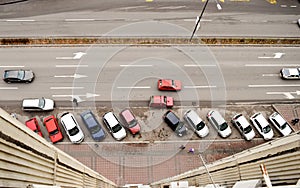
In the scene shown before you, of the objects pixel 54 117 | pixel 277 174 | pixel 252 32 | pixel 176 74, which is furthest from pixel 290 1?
pixel 277 174

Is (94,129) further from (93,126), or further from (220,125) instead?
(220,125)

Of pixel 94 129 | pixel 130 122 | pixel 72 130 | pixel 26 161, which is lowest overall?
pixel 26 161

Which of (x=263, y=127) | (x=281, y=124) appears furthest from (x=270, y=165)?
(x=281, y=124)

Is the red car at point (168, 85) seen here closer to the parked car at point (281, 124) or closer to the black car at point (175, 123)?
the black car at point (175, 123)

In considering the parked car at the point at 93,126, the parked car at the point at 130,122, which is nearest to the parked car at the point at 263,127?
the parked car at the point at 130,122

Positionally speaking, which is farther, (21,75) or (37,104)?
(21,75)
